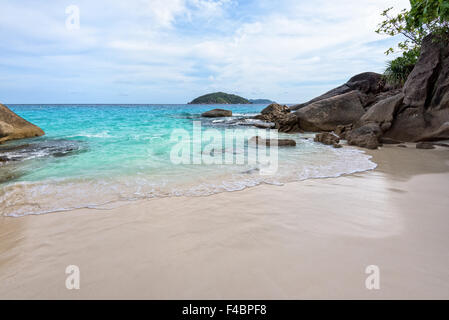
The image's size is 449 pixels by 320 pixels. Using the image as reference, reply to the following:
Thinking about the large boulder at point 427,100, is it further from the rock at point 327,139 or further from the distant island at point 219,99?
→ the distant island at point 219,99

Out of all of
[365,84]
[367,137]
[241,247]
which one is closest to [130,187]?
[241,247]

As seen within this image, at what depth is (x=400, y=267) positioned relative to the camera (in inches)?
74.1

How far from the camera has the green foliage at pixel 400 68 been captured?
1254 centimetres

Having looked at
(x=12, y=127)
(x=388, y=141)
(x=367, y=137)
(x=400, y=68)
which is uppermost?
(x=400, y=68)

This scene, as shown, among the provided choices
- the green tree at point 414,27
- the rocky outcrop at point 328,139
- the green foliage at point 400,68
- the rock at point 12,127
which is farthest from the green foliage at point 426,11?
the rock at point 12,127

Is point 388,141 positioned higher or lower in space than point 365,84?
lower

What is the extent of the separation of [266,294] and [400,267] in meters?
1.18

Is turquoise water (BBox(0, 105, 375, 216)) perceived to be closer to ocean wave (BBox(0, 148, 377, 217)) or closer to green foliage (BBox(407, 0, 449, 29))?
ocean wave (BBox(0, 148, 377, 217))

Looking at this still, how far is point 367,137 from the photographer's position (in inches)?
313

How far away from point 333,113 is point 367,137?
524 centimetres

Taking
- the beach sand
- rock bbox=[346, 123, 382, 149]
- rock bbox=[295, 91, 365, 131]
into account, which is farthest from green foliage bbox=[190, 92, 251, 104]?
the beach sand

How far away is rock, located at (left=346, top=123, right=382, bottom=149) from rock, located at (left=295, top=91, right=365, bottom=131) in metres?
3.98

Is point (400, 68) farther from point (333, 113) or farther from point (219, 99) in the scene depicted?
point (219, 99)
